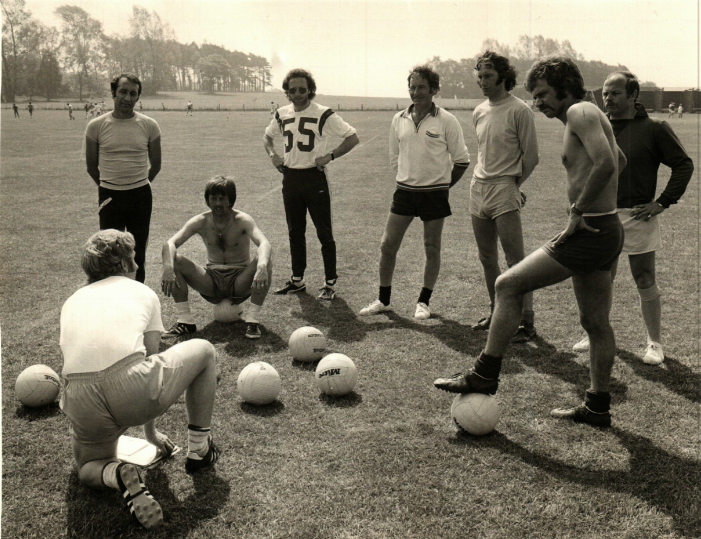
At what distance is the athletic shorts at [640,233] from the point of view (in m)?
5.86

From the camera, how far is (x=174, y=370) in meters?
3.71

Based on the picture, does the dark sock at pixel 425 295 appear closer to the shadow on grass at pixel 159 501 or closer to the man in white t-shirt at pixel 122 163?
the man in white t-shirt at pixel 122 163

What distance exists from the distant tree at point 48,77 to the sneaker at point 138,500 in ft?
288

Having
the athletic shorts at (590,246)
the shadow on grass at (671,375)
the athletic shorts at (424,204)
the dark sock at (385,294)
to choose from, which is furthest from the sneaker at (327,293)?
the athletic shorts at (590,246)

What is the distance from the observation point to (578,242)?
14.0 feet

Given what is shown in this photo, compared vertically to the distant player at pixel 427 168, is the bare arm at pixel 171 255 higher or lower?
lower

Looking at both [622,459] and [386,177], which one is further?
[386,177]

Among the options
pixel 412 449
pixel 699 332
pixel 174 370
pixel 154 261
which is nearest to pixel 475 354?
pixel 412 449

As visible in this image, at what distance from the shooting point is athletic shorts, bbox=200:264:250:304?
705 centimetres

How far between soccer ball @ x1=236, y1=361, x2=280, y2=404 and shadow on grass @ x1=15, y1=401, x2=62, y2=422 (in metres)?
1.45

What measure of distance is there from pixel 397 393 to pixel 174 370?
86.5 inches

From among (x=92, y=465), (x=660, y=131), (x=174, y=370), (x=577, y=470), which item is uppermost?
(x=660, y=131)

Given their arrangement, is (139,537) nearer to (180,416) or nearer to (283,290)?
(180,416)

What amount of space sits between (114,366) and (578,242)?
3.08 meters
